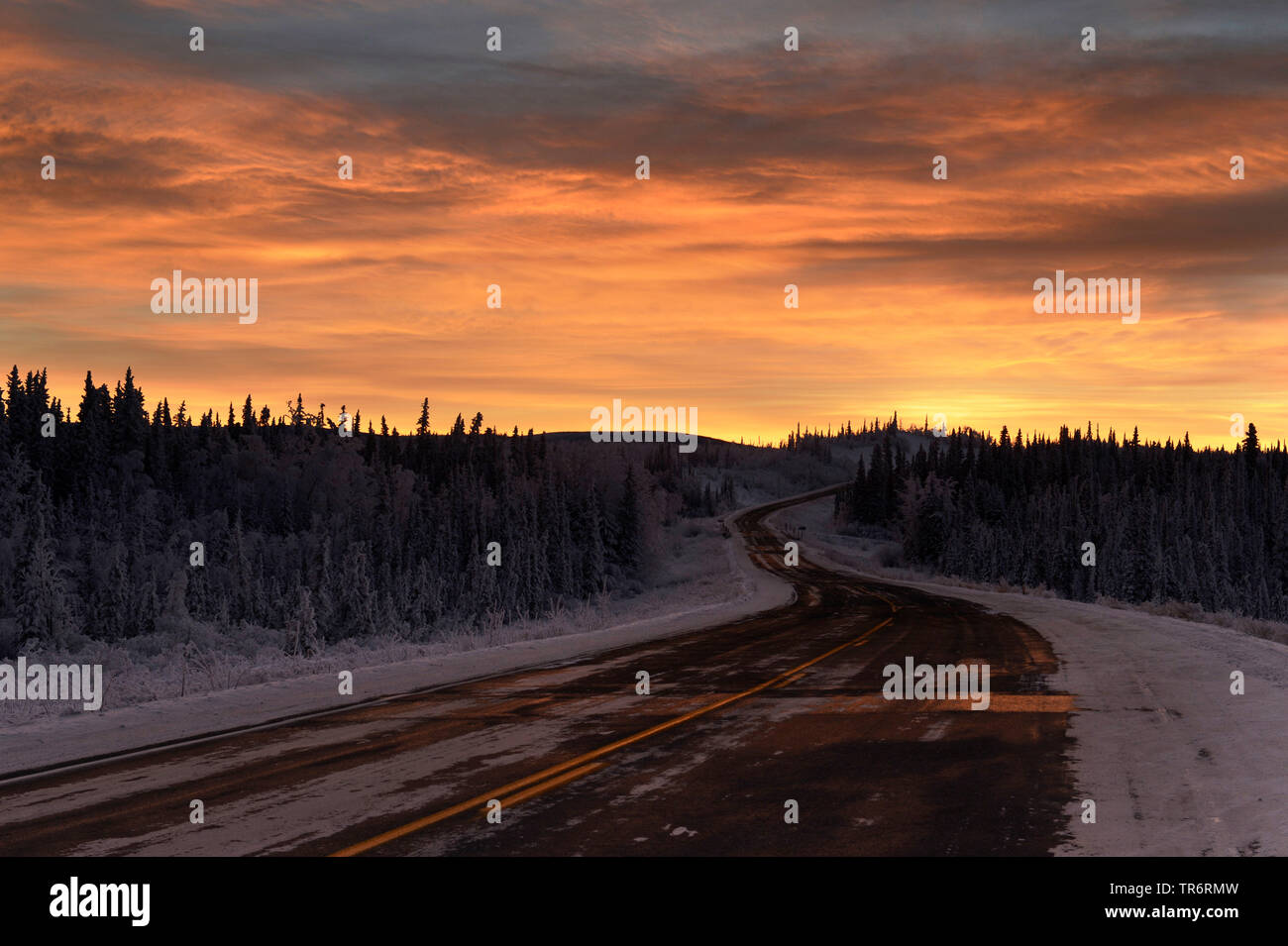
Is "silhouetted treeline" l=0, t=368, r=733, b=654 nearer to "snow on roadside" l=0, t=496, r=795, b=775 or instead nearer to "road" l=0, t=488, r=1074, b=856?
"snow on roadside" l=0, t=496, r=795, b=775

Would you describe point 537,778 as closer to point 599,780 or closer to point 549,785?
point 549,785

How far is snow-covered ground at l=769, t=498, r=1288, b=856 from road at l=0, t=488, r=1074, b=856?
379 millimetres

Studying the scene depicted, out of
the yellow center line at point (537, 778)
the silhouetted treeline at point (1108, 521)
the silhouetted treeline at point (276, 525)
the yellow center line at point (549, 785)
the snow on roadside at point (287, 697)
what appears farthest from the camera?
the silhouetted treeline at point (1108, 521)

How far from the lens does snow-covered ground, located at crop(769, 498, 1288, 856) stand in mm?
6805

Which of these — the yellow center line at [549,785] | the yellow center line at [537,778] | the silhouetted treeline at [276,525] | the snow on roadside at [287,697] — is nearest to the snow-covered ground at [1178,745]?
the yellow center line at [549,785]

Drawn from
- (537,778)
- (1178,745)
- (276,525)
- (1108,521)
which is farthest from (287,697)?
(1108,521)

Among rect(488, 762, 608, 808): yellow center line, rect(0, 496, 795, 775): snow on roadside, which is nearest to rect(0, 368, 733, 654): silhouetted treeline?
rect(0, 496, 795, 775): snow on roadside

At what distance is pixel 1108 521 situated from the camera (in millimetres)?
124062

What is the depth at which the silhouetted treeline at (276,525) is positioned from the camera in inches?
2365

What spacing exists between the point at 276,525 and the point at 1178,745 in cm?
12781

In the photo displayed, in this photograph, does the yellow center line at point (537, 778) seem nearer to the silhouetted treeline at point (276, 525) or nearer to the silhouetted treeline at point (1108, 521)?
the silhouetted treeline at point (276, 525)

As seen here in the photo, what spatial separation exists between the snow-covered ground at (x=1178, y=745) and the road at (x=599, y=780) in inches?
14.9
